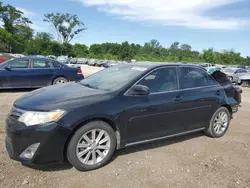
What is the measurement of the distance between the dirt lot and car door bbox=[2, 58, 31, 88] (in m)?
4.93

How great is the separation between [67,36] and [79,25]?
4427 millimetres

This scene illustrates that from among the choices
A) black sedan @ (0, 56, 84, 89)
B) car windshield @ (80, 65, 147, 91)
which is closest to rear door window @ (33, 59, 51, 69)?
black sedan @ (0, 56, 84, 89)

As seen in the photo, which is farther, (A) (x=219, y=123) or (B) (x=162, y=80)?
(A) (x=219, y=123)

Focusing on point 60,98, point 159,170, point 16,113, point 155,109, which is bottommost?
point 159,170

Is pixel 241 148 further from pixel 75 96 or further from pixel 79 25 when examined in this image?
pixel 79 25

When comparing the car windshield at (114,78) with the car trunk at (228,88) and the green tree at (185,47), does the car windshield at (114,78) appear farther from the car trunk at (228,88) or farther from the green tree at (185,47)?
the green tree at (185,47)

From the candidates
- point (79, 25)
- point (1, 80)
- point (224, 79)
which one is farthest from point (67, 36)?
point (224, 79)

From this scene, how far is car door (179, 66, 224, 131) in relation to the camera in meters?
4.80

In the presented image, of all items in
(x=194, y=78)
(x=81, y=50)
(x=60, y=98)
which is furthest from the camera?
(x=81, y=50)

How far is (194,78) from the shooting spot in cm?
516

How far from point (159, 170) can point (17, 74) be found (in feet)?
24.6

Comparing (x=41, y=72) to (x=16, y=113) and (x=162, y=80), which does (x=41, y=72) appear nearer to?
(x=162, y=80)

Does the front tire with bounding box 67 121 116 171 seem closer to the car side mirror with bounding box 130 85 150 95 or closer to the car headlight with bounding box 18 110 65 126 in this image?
the car headlight with bounding box 18 110 65 126

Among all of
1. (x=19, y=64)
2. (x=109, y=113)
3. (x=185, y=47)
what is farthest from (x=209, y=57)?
(x=109, y=113)
